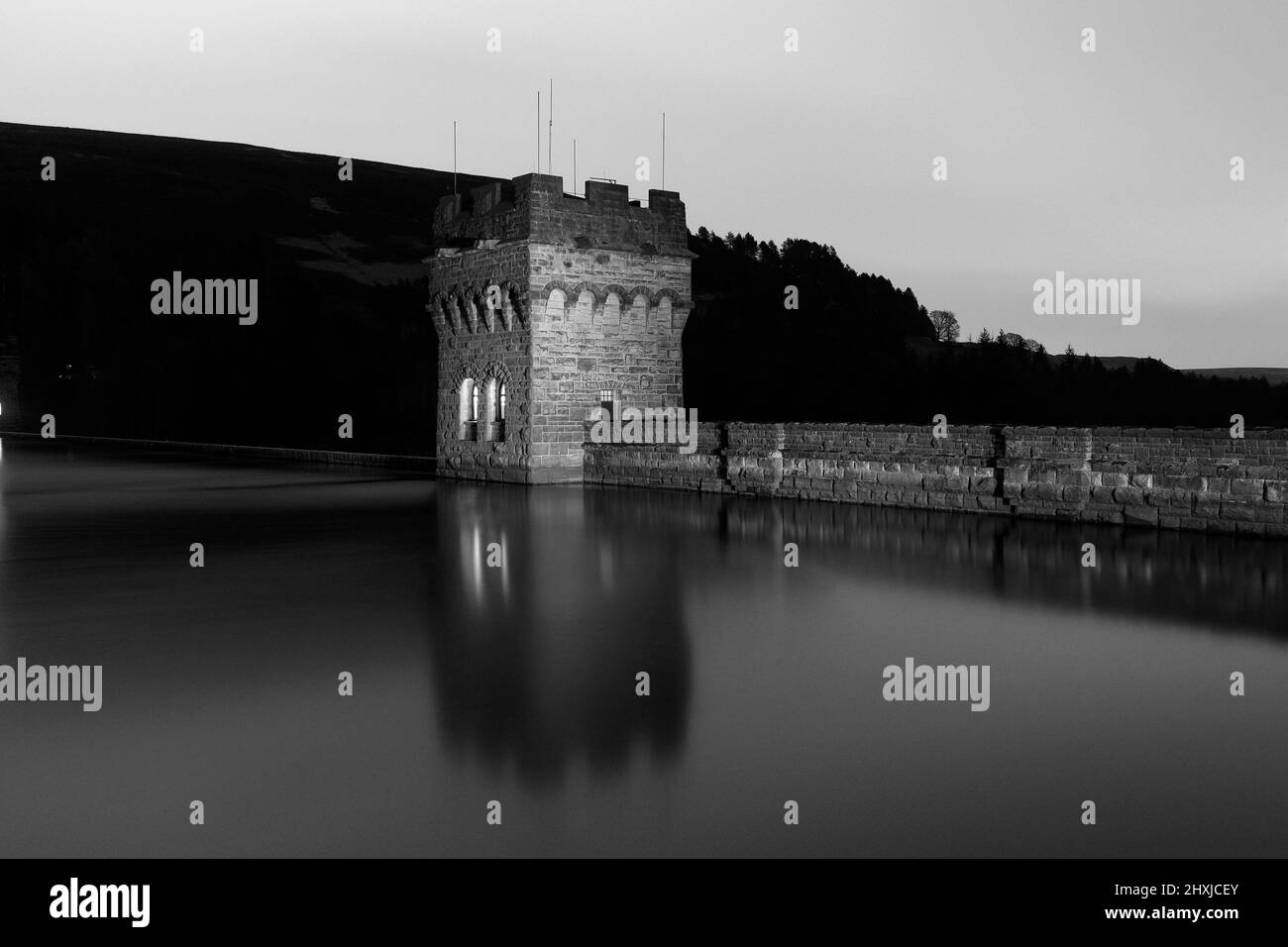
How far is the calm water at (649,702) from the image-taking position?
3584mm

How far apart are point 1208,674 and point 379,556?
690 cm

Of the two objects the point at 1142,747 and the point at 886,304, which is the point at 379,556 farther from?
the point at 886,304

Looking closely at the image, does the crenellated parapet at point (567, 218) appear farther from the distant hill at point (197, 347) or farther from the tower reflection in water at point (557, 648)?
the distant hill at point (197, 347)

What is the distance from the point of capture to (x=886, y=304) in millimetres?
76938

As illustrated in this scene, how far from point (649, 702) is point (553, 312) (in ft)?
48.4

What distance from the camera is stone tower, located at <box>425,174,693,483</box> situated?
756 inches

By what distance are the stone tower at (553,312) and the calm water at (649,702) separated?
8.70 metres

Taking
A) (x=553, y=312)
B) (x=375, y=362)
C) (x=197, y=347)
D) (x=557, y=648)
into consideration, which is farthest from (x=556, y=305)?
(x=197, y=347)

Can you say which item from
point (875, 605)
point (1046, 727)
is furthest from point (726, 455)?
point (1046, 727)

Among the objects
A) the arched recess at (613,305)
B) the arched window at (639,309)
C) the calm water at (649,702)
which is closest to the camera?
the calm water at (649,702)

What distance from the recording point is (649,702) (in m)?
5.12

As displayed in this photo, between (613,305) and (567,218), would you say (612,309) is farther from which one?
(567,218)

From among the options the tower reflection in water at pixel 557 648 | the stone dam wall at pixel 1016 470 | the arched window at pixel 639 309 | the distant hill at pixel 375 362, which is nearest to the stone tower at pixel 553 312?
the arched window at pixel 639 309

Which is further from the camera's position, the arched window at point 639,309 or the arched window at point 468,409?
the arched window at point 468,409
